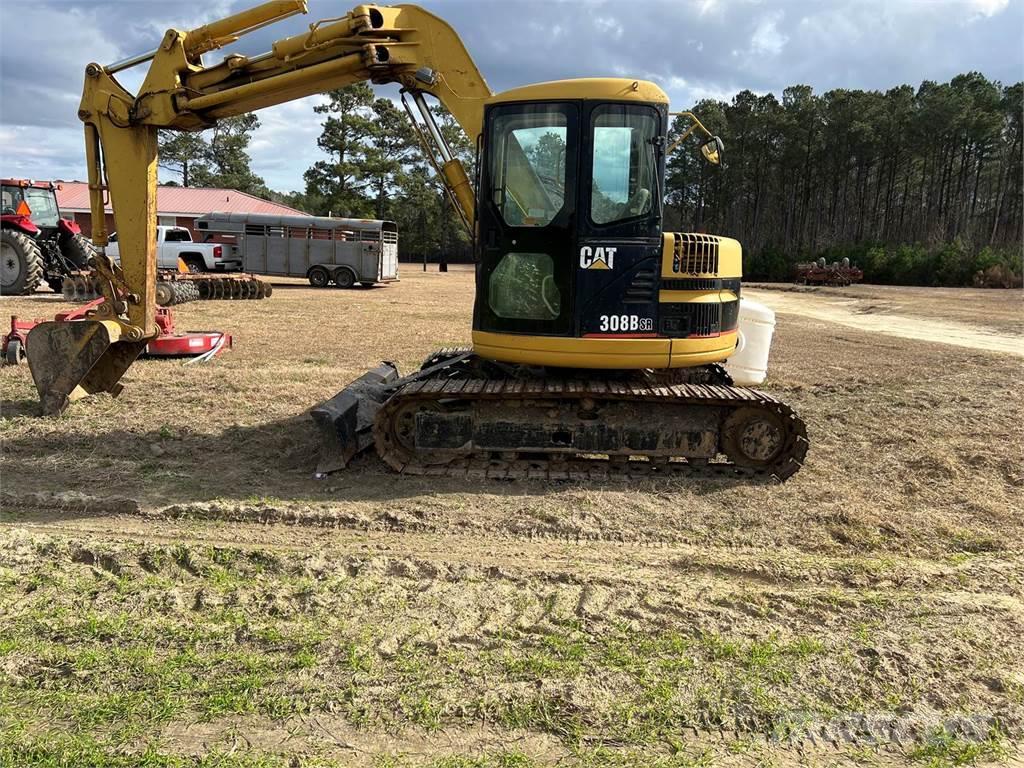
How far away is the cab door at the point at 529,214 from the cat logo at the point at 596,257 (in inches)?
4.0

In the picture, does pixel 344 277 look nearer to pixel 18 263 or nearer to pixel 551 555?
pixel 18 263

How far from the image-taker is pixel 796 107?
5738 centimetres

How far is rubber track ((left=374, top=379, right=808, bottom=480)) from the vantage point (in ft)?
19.3

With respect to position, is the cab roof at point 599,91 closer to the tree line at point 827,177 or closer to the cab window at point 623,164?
the cab window at point 623,164

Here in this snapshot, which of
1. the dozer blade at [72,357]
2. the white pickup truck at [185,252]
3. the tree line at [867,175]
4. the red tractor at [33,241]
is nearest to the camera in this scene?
the dozer blade at [72,357]

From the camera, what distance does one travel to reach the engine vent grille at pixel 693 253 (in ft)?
19.2

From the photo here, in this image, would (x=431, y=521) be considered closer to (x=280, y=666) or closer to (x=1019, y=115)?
(x=280, y=666)

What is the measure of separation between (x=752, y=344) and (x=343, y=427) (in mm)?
4956

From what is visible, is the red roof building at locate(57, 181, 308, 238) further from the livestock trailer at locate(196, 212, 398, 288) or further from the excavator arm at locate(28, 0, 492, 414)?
the excavator arm at locate(28, 0, 492, 414)

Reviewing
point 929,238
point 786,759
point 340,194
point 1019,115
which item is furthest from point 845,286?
point 786,759

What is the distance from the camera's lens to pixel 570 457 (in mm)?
6246

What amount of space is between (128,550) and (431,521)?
1950mm

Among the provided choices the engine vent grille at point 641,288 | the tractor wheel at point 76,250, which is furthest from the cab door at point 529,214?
the tractor wheel at point 76,250

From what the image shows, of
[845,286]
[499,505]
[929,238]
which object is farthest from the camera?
[929,238]
